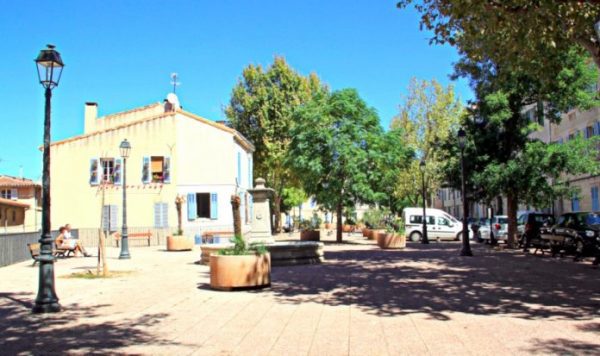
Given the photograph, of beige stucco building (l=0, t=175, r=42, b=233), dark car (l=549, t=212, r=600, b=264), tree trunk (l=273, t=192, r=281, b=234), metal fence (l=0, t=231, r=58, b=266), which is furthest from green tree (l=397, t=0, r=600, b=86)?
beige stucco building (l=0, t=175, r=42, b=233)

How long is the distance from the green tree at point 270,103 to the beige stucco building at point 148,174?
792 centimetres

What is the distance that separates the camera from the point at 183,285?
12375mm

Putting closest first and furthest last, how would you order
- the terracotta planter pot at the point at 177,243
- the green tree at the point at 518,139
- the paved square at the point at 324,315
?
the paved square at the point at 324,315 → the green tree at the point at 518,139 → the terracotta planter pot at the point at 177,243

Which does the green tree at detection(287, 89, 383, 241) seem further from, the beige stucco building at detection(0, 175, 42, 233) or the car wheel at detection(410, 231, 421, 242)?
the beige stucco building at detection(0, 175, 42, 233)

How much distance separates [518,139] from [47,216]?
19384 mm

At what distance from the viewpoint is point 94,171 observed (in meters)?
33.6

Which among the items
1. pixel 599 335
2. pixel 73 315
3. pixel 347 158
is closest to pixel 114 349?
pixel 73 315

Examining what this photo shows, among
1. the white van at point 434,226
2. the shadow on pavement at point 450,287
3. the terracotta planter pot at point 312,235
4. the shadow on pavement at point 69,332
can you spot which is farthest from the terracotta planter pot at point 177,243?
the shadow on pavement at point 69,332

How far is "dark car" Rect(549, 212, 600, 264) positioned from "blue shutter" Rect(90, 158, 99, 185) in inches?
997

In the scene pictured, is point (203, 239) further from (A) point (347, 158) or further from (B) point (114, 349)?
(B) point (114, 349)

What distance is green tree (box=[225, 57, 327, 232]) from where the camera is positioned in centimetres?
4128

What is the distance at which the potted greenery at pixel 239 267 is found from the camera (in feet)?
35.4

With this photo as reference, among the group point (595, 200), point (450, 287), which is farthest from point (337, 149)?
point (450, 287)

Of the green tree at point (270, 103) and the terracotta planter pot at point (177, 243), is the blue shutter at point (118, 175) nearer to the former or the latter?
the terracotta planter pot at point (177, 243)
